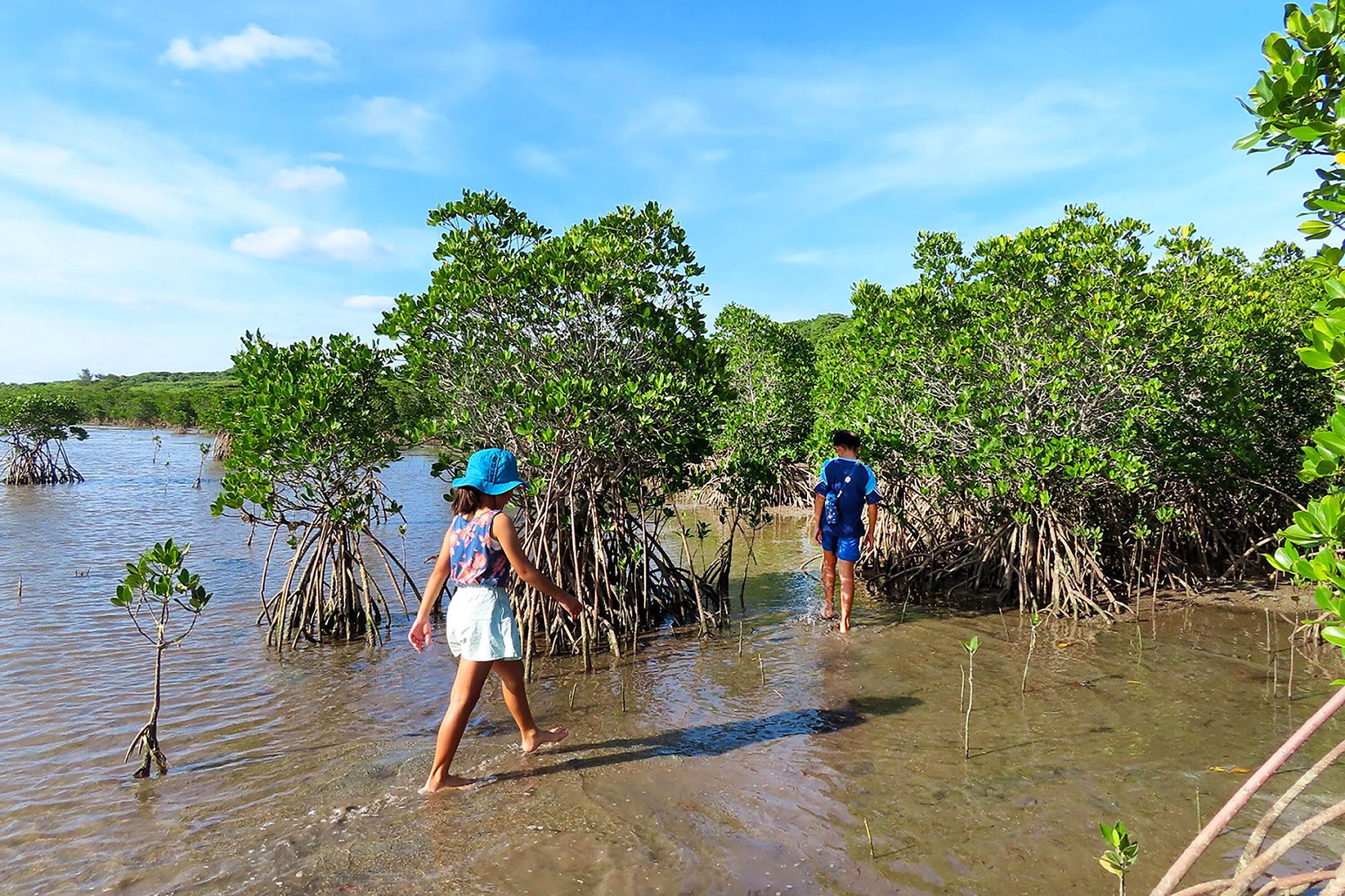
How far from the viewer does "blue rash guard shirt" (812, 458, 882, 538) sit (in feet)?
21.6

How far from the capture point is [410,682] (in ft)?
18.9

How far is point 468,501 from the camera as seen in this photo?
12.3 ft

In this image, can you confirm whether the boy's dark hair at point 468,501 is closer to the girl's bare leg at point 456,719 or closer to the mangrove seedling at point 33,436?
the girl's bare leg at point 456,719

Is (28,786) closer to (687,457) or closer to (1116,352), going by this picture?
(687,457)

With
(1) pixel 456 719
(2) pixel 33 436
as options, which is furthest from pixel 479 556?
(2) pixel 33 436

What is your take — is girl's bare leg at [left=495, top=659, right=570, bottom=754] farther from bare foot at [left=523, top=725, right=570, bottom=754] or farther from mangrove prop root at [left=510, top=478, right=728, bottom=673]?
mangrove prop root at [left=510, top=478, right=728, bottom=673]

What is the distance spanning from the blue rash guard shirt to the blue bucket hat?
347cm

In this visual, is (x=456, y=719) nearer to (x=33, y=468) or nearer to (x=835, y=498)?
(x=835, y=498)

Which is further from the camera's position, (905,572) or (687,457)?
(905,572)

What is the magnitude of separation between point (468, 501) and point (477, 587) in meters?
0.42

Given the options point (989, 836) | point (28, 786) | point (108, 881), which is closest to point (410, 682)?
point (28, 786)

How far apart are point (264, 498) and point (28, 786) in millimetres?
2562

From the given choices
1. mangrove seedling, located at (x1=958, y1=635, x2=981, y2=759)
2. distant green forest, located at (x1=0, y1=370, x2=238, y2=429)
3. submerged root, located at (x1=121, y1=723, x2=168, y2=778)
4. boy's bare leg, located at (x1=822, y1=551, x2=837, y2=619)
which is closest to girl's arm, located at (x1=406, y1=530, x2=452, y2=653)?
submerged root, located at (x1=121, y1=723, x2=168, y2=778)

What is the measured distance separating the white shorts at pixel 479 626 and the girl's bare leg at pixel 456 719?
0.20 ft
